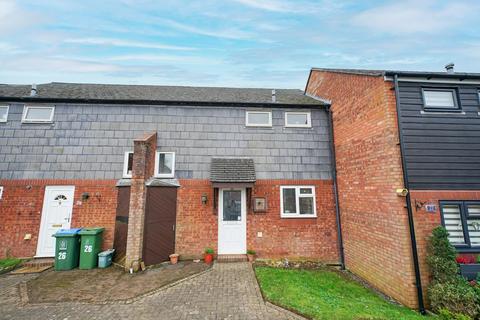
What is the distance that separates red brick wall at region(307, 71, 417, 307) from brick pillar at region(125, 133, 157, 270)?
729 centimetres

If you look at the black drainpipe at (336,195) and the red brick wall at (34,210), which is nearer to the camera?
the red brick wall at (34,210)

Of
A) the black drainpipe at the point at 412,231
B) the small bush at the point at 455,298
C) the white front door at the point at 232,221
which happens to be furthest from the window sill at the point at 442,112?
the white front door at the point at 232,221

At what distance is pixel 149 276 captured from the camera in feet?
20.8

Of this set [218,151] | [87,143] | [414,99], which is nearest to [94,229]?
[87,143]

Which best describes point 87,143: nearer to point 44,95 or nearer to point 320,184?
point 44,95

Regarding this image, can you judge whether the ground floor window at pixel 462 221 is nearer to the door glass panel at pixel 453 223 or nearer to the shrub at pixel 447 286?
the door glass panel at pixel 453 223

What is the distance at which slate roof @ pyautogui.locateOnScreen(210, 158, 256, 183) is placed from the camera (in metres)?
7.50

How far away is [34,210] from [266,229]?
8.72m

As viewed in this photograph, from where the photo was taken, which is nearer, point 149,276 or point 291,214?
point 149,276

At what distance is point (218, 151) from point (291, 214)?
12.6ft

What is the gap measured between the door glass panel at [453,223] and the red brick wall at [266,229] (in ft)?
10.8

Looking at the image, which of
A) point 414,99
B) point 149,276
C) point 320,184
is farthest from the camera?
point 320,184

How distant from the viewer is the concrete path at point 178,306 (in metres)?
4.41

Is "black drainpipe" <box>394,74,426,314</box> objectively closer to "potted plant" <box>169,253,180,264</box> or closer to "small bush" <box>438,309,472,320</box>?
"small bush" <box>438,309,472,320</box>
